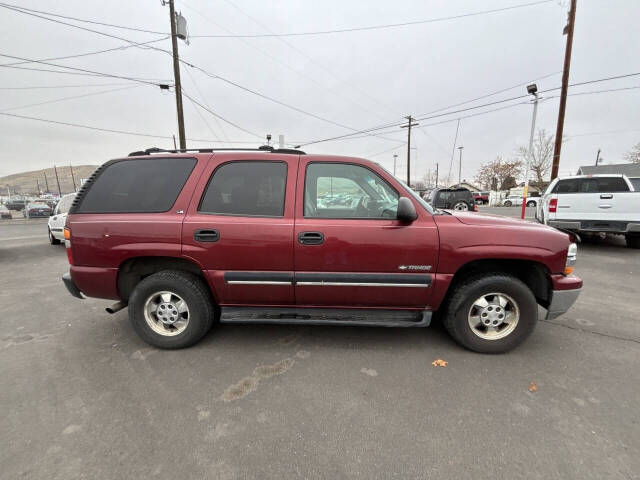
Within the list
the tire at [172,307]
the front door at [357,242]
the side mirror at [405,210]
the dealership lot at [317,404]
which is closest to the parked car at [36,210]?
the dealership lot at [317,404]

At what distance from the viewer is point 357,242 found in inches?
101

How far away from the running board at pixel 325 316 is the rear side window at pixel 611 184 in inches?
300

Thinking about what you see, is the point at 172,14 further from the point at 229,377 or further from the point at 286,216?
the point at 229,377

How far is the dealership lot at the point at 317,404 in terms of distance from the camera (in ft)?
5.52

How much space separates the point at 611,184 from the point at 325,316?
8.51 meters

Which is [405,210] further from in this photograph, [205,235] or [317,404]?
[205,235]

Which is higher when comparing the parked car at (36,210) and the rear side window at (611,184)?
the rear side window at (611,184)

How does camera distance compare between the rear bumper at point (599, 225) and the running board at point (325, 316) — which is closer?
the running board at point (325, 316)

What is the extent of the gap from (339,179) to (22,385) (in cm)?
325

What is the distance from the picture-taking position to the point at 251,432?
6.20 ft

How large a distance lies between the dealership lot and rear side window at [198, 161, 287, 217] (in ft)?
4.59

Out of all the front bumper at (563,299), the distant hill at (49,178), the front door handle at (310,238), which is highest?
the distant hill at (49,178)

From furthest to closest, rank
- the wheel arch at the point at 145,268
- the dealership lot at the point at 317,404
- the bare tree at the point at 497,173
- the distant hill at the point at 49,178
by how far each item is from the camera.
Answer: the distant hill at the point at 49,178
the bare tree at the point at 497,173
the wheel arch at the point at 145,268
the dealership lot at the point at 317,404

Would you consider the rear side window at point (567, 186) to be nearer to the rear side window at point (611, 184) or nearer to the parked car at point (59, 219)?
the rear side window at point (611, 184)
